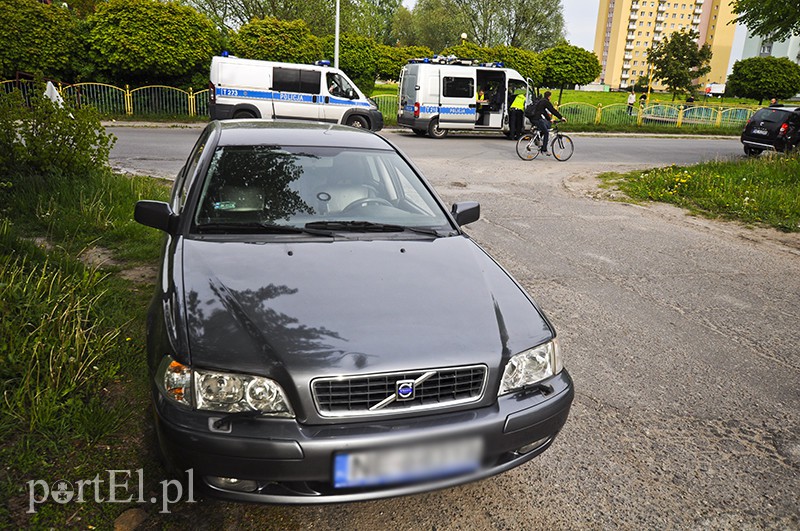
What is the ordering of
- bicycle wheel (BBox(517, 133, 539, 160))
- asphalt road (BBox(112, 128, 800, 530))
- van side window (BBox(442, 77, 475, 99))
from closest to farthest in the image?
asphalt road (BBox(112, 128, 800, 530)), bicycle wheel (BBox(517, 133, 539, 160)), van side window (BBox(442, 77, 475, 99))

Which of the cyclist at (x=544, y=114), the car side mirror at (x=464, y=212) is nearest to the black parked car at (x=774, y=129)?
the cyclist at (x=544, y=114)

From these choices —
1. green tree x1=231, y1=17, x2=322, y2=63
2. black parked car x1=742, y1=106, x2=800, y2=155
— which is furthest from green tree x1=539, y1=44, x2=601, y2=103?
black parked car x1=742, y1=106, x2=800, y2=155

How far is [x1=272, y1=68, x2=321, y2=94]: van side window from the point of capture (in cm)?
1856

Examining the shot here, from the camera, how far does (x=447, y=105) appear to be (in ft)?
70.7

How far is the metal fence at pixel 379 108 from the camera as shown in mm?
21484

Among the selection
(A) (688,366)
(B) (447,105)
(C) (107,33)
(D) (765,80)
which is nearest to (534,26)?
(D) (765,80)

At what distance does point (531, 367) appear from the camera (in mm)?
2662

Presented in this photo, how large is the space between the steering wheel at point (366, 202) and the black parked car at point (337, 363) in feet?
1.00

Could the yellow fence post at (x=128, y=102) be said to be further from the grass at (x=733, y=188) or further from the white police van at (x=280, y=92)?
the grass at (x=733, y=188)

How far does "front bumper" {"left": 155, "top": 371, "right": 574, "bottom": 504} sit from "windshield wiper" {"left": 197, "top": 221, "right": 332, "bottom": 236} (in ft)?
3.97

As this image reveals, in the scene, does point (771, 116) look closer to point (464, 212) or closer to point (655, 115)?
point (655, 115)

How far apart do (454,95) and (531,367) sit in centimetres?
2009

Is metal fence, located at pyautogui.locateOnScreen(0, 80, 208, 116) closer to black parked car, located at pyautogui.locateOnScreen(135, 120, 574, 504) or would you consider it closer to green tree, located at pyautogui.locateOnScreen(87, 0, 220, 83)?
green tree, located at pyautogui.locateOnScreen(87, 0, 220, 83)

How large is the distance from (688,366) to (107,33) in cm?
2239
